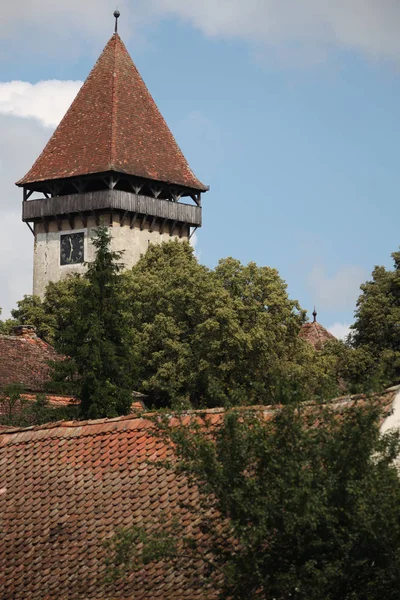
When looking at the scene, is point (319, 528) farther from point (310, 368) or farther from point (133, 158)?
point (133, 158)

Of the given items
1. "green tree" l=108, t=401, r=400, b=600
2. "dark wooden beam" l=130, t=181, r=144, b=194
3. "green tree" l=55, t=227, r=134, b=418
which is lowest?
"green tree" l=108, t=401, r=400, b=600

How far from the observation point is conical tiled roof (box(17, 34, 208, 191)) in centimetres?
6919

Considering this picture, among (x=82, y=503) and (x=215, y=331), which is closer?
(x=82, y=503)

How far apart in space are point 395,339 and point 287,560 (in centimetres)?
3484

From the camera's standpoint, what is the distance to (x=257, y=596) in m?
15.6

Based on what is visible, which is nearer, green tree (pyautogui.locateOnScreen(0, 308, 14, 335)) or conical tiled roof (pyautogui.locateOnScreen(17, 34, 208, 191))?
green tree (pyautogui.locateOnScreen(0, 308, 14, 335))

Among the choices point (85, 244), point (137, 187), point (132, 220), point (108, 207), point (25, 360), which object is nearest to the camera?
point (25, 360)

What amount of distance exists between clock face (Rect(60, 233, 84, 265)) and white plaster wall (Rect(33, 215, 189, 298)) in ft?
0.68

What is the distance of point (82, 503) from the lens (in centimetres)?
2038

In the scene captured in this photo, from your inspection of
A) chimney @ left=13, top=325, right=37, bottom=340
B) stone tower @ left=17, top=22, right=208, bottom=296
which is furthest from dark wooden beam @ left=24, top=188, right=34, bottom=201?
chimney @ left=13, top=325, right=37, bottom=340

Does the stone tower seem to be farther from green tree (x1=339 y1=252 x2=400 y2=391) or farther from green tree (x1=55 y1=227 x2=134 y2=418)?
green tree (x1=55 y1=227 x2=134 y2=418)

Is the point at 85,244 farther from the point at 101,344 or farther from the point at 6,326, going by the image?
the point at 101,344

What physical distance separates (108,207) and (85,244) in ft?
6.75

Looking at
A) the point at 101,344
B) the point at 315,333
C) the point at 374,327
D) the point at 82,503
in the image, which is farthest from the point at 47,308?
the point at 82,503
